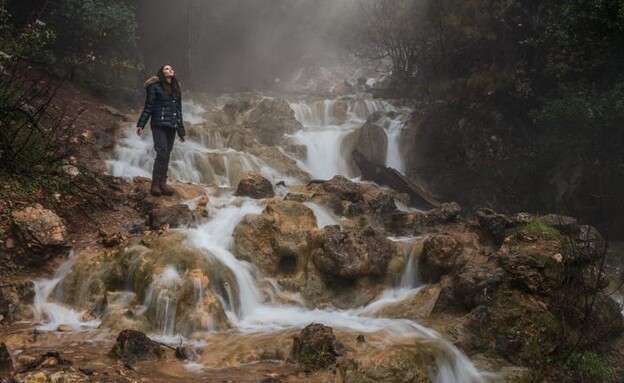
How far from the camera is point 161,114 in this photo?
9.05 m

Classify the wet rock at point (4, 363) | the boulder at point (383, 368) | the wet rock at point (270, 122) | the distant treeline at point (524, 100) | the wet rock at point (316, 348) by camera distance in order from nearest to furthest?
1. the wet rock at point (4, 363)
2. the boulder at point (383, 368)
3. the wet rock at point (316, 348)
4. the distant treeline at point (524, 100)
5. the wet rock at point (270, 122)

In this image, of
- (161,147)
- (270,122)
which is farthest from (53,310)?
(270,122)

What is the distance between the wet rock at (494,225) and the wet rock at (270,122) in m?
8.26

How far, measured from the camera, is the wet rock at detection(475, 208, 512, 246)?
323 inches

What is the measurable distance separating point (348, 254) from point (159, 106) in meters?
4.46

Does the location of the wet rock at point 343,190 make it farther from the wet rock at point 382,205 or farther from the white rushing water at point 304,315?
the white rushing water at point 304,315

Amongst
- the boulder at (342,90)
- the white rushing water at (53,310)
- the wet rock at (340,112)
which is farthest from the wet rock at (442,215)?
the boulder at (342,90)

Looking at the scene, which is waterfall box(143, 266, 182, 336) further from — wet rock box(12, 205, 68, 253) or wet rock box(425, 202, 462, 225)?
wet rock box(425, 202, 462, 225)

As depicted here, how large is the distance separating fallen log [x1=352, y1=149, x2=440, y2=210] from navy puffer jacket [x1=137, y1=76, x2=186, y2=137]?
20.2 ft

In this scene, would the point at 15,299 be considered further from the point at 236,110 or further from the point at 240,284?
A: the point at 236,110

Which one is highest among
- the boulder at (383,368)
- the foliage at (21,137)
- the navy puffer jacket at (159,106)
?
the navy puffer jacket at (159,106)

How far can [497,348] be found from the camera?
589 centimetres

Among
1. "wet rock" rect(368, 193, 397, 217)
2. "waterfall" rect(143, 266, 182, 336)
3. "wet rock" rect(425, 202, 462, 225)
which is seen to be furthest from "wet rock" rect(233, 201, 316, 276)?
"wet rock" rect(425, 202, 462, 225)

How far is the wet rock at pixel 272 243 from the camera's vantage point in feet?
26.0
